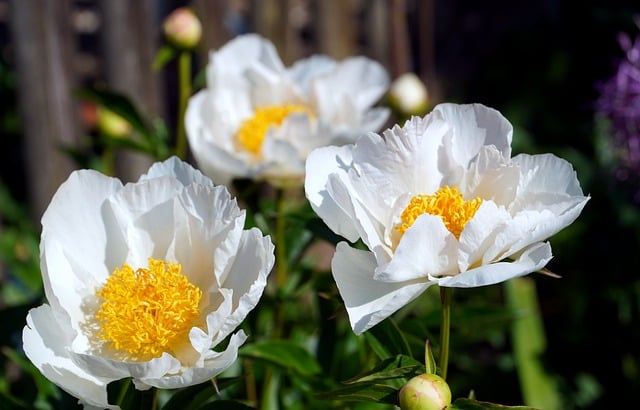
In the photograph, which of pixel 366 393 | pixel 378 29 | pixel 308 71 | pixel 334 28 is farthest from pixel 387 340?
pixel 378 29

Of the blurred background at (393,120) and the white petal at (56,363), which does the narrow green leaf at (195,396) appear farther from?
the blurred background at (393,120)

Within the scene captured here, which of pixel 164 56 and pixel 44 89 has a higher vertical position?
pixel 164 56

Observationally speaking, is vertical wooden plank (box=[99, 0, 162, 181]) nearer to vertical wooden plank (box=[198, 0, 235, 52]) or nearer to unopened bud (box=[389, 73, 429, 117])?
vertical wooden plank (box=[198, 0, 235, 52])

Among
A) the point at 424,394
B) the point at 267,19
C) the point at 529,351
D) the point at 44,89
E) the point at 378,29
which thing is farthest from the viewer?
the point at 378,29

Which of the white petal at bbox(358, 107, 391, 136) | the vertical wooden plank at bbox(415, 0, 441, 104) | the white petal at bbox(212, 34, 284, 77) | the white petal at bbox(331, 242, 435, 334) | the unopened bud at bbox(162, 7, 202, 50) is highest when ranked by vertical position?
the unopened bud at bbox(162, 7, 202, 50)

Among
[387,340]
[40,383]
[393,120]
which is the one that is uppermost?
[387,340]

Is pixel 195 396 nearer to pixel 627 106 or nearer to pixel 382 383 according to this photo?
pixel 382 383

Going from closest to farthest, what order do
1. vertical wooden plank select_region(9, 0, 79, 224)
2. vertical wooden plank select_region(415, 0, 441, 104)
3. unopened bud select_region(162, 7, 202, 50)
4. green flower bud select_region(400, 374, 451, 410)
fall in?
green flower bud select_region(400, 374, 451, 410) → unopened bud select_region(162, 7, 202, 50) → vertical wooden plank select_region(415, 0, 441, 104) → vertical wooden plank select_region(9, 0, 79, 224)

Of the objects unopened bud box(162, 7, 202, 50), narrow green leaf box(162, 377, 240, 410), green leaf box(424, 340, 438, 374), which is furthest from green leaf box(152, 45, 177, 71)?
green leaf box(424, 340, 438, 374)
